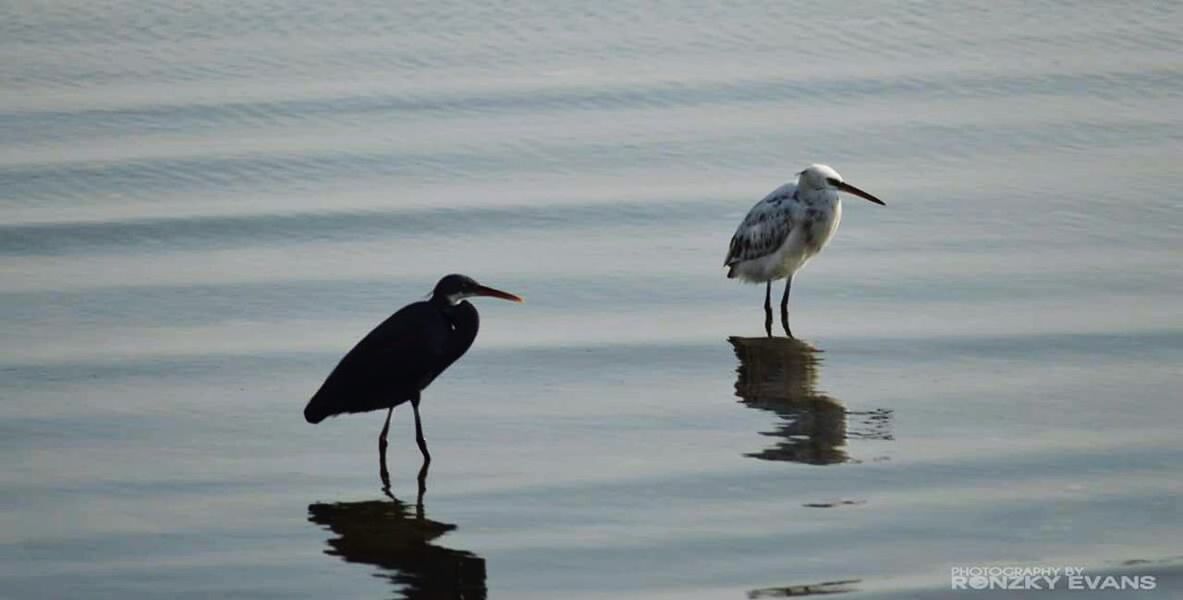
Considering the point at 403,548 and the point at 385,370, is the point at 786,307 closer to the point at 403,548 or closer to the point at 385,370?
the point at 385,370

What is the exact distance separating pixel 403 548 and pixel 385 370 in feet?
4.71

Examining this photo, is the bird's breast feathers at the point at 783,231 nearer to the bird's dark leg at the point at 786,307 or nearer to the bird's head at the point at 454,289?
the bird's dark leg at the point at 786,307

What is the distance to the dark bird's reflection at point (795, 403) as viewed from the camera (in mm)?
10938

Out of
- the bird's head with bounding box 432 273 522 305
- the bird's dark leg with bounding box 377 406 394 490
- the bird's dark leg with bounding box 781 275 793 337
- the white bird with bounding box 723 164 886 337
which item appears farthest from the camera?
the white bird with bounding box 723 164 886 337

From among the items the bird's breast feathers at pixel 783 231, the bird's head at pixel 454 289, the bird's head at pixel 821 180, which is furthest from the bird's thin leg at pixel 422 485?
the bird's head at pixel 821 180

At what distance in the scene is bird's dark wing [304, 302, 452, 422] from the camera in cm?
1079

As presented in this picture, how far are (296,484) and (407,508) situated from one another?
0.65 meters

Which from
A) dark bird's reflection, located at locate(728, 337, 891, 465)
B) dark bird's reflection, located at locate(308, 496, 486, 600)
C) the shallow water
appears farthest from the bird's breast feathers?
dark bird's reflection, located at locate(308, 496, 486, 600)

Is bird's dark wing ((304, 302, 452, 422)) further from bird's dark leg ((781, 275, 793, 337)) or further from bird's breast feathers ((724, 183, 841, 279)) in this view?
bird's breast feathers ((724, 183, 841, 279))

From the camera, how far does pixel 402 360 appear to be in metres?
10.9

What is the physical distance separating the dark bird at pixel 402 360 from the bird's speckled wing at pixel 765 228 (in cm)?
342

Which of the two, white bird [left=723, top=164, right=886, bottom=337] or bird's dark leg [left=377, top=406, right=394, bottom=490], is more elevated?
white bird [left=723, top=164, right=886, bottom=337]

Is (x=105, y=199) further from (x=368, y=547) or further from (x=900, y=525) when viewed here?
(x=900, y=525)

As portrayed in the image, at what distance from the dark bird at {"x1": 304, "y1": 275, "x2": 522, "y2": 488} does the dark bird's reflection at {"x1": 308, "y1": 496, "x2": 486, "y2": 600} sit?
533 mm
